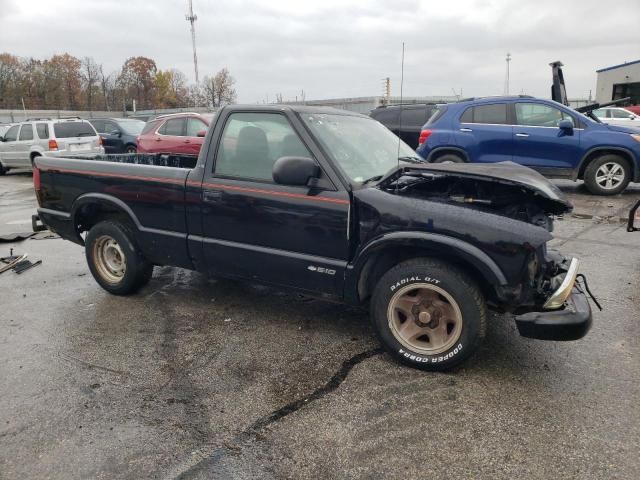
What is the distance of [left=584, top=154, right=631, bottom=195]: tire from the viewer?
29.4 ft

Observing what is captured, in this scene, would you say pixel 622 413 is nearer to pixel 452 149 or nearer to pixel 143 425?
pixel 143 425

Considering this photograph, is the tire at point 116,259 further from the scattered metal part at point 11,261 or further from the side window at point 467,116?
the side window at point 467,116

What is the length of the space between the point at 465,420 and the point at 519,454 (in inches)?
13.7

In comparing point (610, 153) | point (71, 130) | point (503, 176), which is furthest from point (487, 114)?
point (71, 130)

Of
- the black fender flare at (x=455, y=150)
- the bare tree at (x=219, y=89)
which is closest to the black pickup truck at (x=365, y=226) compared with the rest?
the black fender flare at (x=455, y=150)

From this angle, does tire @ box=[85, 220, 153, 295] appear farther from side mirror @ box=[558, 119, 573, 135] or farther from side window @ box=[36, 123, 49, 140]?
side window @ box=[36, 123, 49, 140]

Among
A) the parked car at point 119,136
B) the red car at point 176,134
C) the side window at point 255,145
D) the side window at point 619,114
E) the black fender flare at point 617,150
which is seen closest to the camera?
A: the side window at point 255,145

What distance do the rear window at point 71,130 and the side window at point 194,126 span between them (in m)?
4.71

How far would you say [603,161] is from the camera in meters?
8.98

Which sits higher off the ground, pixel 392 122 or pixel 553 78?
pixel 553 78

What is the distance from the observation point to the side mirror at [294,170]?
3.22 m

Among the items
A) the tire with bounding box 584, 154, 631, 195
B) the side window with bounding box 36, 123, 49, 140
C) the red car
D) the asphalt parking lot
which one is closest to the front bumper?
the asphalt parking lot

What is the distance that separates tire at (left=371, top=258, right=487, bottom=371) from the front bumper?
26 cm

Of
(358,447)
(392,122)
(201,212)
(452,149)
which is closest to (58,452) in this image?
(358,447)
